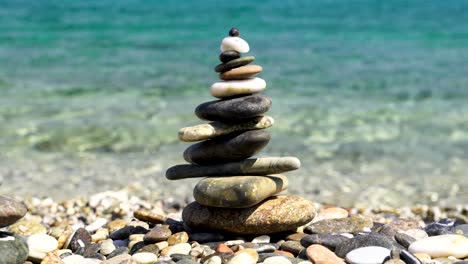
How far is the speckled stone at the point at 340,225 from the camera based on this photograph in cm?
534

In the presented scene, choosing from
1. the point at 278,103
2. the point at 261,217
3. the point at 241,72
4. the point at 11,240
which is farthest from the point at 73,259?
the point at 278,103

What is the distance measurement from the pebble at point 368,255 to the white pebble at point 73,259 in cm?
172

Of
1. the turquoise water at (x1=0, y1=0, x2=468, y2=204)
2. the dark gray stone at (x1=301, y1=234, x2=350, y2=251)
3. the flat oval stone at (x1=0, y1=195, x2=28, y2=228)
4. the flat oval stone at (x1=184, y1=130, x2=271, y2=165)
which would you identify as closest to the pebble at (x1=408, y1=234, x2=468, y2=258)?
the dark gray stone at (x1=301, y1=234, x2=350, y2=251)

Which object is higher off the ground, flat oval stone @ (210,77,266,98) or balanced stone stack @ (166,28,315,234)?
flat oval stone @ (210,77,266,98)

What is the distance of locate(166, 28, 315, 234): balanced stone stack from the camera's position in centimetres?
509

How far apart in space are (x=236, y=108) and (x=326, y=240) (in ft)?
3.71

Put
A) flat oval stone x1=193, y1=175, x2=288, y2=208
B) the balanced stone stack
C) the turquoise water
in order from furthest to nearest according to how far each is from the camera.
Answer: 1. the turquoise water
2. the balanced stone stack
3. flat oval stone x1=193, y1=175, x2=288, y2=208

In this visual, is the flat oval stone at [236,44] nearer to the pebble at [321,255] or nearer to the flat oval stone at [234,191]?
the flat oval stone at [234,191]

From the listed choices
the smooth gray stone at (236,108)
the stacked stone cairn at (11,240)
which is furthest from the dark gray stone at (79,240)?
the smooth gray stone at (236,108)

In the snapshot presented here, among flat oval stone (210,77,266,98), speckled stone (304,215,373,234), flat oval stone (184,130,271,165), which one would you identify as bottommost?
speckled stone (304,215,373,234)

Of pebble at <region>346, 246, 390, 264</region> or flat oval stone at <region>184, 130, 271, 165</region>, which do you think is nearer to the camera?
pebble at <region>346, 246, 390, 264</region>

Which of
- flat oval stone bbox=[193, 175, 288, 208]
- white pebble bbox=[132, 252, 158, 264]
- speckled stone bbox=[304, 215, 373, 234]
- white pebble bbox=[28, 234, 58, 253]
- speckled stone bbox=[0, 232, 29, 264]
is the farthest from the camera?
speckled stone bbox=[304, 215, 373, 234]

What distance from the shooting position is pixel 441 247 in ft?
15.4

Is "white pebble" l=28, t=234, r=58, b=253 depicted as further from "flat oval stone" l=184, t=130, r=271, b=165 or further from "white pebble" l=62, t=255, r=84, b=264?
"flat oval stone" l=184, t=130, r=271, b=165
